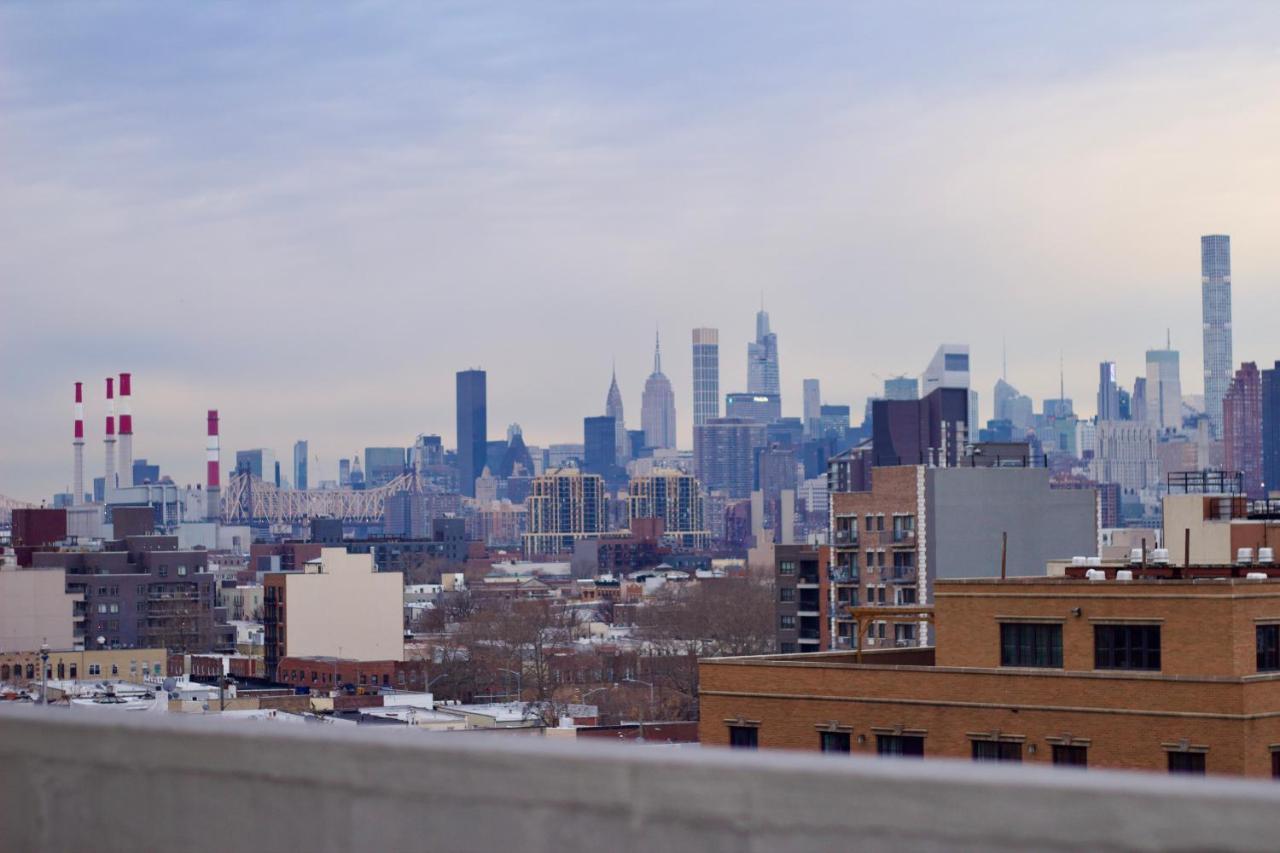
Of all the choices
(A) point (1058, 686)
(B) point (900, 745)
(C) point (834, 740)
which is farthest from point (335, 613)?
(A) point (1058, 686)

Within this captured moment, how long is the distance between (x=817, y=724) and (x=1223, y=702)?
579cm

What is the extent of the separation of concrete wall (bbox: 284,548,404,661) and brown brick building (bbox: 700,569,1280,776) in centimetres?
8389

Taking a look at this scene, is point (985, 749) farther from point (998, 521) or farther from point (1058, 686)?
point (998, 521)

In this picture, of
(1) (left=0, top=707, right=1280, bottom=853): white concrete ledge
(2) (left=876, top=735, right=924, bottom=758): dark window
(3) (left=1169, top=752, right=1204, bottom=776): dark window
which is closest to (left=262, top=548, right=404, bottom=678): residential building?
(2) (left=876, top=735, right=924, bottom=758): dark window

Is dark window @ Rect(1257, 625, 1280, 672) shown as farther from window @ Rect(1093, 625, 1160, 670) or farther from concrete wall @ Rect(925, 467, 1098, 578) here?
concrete wall @ Rect(925, 467, 1098, 578)

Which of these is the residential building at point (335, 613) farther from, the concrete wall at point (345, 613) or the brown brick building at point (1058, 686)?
the brown brick building at point (1058, 686)

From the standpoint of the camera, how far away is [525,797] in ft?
17.3

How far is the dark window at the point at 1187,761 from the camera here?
23.1m

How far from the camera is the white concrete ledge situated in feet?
14.6

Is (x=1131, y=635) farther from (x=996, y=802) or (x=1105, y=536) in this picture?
(x=1105, y=536)

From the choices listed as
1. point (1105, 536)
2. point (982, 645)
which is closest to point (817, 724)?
point (982, 645)

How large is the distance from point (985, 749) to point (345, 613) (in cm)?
8941

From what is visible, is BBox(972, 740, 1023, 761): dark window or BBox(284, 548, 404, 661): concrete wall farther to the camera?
BBox(284, 548, 404, 661): concrete wall

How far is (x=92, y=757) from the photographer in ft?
20.6
